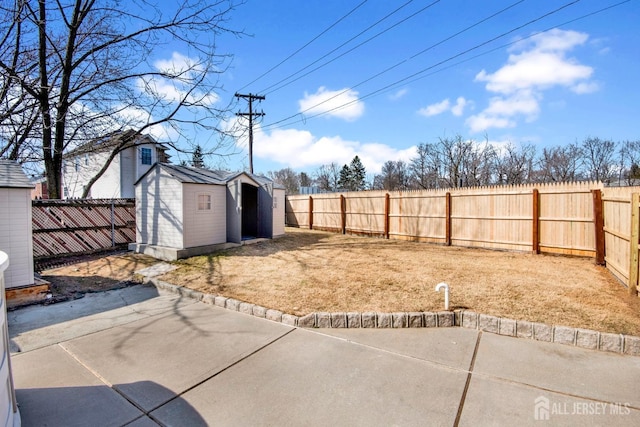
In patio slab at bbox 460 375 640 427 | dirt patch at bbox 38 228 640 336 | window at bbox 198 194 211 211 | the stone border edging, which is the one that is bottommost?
patio slab at bbox 460 375 640 427

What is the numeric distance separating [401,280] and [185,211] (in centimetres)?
602

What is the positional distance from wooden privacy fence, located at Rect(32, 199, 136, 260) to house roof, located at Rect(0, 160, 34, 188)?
134 inches

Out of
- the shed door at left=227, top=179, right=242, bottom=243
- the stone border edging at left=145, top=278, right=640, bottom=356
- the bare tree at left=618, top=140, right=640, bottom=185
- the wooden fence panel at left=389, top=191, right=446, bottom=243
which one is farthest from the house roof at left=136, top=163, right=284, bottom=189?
the bare tree at left=618, top=140, right=640, bottom=185

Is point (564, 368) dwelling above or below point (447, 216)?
below

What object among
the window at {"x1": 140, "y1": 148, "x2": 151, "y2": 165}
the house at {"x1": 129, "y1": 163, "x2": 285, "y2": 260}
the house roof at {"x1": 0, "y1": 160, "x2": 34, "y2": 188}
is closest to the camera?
the house roof at {"x1": 0, "y1": 160, "x2": 34, "y2": 188}

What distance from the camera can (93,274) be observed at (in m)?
7.12

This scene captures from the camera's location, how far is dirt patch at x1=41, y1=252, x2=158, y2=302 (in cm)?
605

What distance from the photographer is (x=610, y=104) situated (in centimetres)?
1480

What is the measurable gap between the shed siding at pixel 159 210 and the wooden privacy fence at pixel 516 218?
7.31 metres

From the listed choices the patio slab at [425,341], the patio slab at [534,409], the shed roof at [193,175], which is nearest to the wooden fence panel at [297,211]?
the shed roof at [193,175]

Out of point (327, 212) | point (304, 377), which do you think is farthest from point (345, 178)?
point (304, 377)

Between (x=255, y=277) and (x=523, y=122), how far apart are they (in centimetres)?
2131

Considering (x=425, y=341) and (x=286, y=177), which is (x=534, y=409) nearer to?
(x=425, y=341)

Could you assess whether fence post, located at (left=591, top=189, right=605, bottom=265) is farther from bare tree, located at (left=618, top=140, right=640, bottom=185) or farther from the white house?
bare tree, located at (left=618, top=140, right=640, bottom=185)
